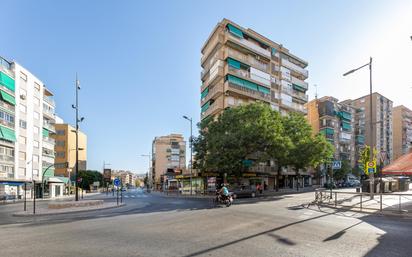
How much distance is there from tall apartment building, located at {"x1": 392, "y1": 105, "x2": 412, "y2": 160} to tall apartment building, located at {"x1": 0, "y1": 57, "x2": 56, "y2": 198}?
102905mm

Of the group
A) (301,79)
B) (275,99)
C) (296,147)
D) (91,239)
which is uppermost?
(301,79)

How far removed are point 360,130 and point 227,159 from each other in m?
66.4

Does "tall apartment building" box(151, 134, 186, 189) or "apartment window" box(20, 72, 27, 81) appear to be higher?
"apartment window" box(20, 72, 27, 81)

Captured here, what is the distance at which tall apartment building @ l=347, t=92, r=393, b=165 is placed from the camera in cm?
8631

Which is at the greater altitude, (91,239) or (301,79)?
(301,79)

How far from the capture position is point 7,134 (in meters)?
41.2

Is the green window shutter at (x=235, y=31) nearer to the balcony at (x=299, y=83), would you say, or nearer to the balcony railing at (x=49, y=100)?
the balcony at (x=299, y=83)

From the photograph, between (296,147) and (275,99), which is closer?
(296,147)

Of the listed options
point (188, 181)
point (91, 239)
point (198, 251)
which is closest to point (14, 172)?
point (188, 181)

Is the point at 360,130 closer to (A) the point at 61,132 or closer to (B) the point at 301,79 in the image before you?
(B) the point at 301,79

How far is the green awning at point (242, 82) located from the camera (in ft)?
153

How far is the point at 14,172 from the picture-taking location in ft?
141

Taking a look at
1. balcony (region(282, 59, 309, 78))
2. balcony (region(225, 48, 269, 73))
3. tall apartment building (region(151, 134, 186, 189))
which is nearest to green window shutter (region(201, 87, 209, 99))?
balcony (region(225, 48, 269, 73))

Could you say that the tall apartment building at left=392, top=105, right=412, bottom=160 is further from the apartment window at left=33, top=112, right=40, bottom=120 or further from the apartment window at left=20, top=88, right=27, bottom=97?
the apartment window at left=20, top=88, right=27, bottom=97
